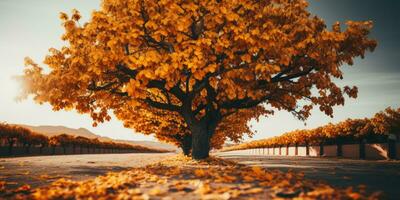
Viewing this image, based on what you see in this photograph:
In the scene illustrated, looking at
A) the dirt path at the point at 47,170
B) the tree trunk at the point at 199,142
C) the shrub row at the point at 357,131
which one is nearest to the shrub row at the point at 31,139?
the dirt path at the point at 47,170

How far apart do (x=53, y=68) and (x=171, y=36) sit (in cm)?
476

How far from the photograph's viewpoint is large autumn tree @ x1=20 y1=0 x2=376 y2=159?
33.7ft

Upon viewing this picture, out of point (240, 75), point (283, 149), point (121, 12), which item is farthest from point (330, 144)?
point (121, 12)

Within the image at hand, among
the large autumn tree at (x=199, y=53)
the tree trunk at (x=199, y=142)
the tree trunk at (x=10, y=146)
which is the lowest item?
the tree trunk at (x=10, y=146)

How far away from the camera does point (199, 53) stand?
979cm

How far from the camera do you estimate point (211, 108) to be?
15180mm

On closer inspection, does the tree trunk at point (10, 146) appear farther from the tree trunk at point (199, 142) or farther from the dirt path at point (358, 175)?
the dirt path at point (358, 175)

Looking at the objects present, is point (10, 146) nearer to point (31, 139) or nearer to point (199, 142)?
point (31, 139)

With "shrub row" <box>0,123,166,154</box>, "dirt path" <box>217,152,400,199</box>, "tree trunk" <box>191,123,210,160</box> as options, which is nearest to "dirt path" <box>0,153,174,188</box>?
"tree trunk" <box>191,123,210,160</box>

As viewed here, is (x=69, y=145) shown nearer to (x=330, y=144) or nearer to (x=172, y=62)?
(x=330, y=144)

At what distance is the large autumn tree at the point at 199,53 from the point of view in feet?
33.7

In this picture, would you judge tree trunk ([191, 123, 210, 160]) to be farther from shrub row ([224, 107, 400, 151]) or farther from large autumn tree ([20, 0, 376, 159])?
shrub row ([224, 107, 400, 151])

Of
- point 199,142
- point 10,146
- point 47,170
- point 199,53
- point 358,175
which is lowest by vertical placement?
point 10,146

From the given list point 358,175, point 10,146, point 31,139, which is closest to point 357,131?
point 358,175
